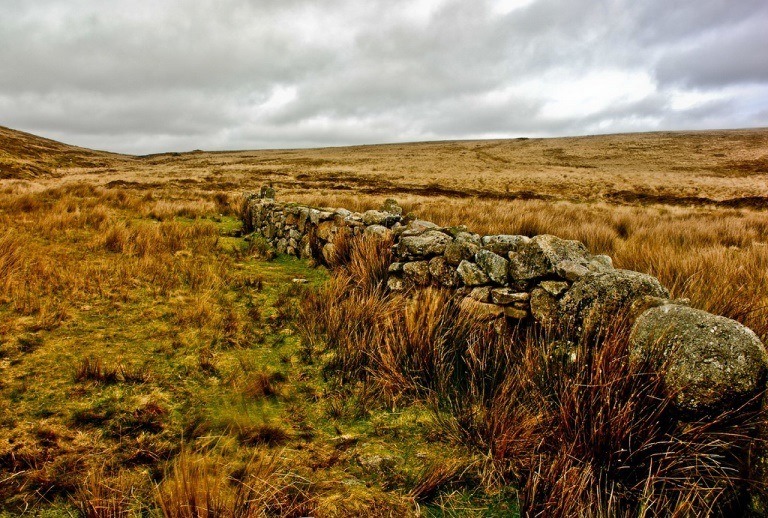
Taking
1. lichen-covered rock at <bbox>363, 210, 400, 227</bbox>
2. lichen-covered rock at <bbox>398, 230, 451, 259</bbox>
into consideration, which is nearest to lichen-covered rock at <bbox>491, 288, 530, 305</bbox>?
lichen-covered rock at <bbox>398, 230, 451, 259</bbox>

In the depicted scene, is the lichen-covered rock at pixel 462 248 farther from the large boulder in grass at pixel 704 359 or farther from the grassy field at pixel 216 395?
the large boulder in grass at pixel 704 359

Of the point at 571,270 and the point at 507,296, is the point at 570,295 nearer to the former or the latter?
the point at 571,270

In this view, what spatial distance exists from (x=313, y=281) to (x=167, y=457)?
11.9 feet

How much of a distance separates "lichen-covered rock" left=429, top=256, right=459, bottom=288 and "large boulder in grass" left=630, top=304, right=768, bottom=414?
1940 millimetres

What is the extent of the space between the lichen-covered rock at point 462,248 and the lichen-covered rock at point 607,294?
1228mm

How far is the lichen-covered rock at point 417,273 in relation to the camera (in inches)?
163

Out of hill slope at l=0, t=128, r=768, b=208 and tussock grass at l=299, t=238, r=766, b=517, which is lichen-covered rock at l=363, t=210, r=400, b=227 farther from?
hill slope at l=0, t=128, r=768, b=208

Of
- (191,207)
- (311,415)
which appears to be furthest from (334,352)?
(191,207)

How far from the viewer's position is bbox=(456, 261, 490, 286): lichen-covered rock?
3.54m

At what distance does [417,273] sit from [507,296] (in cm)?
118

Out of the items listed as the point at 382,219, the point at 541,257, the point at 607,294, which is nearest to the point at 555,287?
the point at 541,257

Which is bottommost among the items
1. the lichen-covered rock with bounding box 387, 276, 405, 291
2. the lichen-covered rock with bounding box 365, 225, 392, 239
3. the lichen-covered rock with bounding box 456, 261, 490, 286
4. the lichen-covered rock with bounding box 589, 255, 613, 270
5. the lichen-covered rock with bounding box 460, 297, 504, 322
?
the lichen-covered rock with bounding box 387, 276, 405, 291

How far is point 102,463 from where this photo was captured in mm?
2082

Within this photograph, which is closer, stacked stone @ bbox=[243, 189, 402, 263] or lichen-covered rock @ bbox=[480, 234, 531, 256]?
lichen-covered rock @ bbox=[480, 234, 531, 256]
